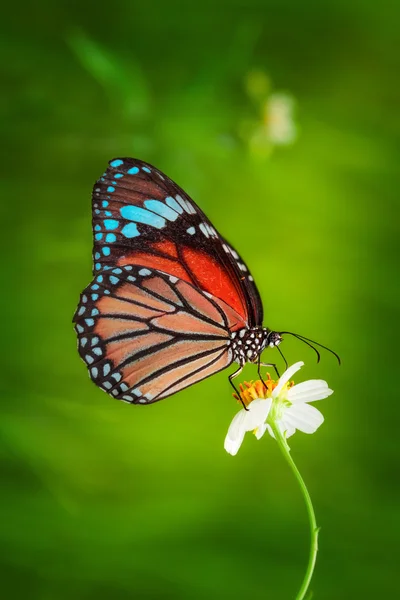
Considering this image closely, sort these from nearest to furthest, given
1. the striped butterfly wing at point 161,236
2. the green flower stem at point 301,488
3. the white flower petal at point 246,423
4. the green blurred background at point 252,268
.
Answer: the green flower stem at point 301,488 < the white flower petal at point 246,423 < the striped butterfly wing at point 161,236 < the green blurred background at point 252,268

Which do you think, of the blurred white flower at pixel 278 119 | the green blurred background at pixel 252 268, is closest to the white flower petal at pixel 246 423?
A: the green blurred background at pixel 252 268

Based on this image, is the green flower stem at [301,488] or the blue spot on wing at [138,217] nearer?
the green flower stem at [301,488]

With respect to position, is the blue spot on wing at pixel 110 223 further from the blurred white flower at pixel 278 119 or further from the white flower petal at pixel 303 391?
the blurred white flower at pixel 278 119

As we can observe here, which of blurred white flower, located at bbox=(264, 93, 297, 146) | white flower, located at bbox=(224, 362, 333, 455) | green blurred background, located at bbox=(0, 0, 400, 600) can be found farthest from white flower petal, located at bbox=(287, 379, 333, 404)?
blurred white flower, located at bbox=(264, 93, 297, 146)

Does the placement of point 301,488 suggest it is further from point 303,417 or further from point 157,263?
point 157,263

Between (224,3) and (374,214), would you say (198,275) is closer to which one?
(374,214)

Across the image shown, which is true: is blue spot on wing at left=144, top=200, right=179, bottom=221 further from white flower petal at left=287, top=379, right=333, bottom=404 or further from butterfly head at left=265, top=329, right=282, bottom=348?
white flower petal at left=287, top=379, right=333, bottom=404

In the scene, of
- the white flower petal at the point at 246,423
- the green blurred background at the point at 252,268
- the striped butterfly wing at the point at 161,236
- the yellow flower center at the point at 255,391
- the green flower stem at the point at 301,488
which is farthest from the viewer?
the green blurred background at the point at 252,268
